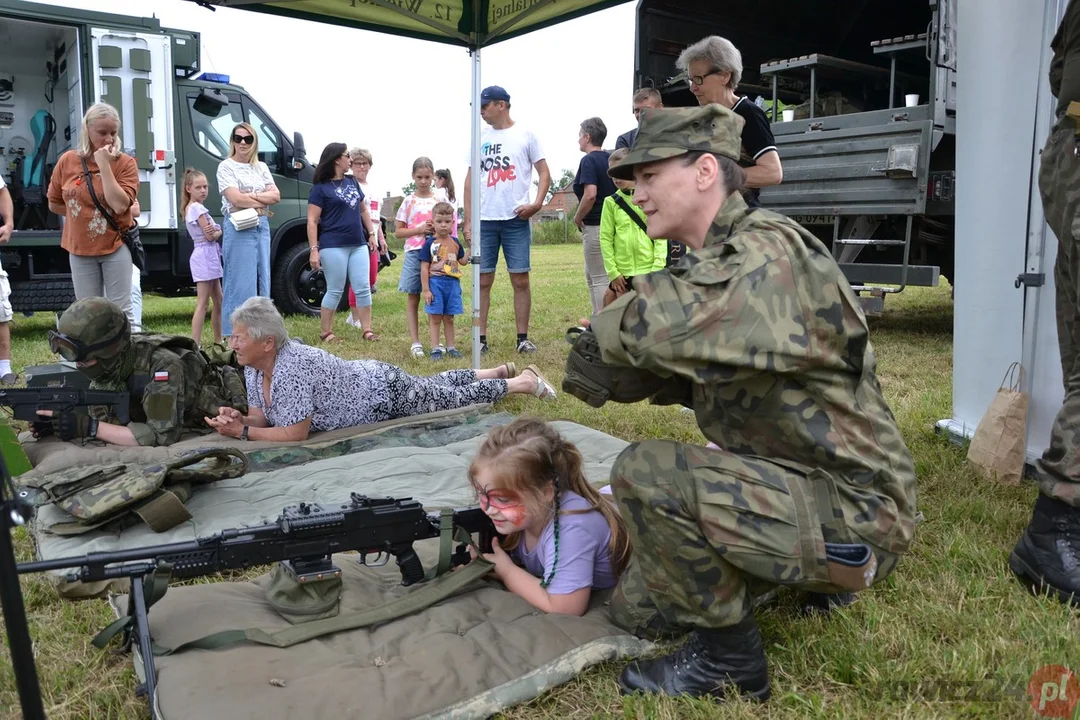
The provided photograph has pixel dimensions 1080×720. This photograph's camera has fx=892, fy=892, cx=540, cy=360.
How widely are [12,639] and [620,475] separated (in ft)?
4.44

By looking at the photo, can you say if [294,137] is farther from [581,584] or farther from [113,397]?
[581,584]

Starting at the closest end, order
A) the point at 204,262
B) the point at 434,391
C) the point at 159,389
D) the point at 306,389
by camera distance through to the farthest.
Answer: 1. the point at 159,389
2. the point at 306,389
3. the point at 434,391
4. the point at 204,262

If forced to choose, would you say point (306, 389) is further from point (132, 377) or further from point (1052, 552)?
point (1052, 552)

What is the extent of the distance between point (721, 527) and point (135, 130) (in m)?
9.15

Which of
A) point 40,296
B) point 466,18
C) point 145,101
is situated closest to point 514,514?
point 466,18

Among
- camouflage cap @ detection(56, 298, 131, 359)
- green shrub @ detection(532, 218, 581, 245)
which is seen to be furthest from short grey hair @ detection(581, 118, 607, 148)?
green shrub @ detection(532, 218, 581, 245)

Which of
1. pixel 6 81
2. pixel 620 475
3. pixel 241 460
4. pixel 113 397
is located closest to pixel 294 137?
pixel 6 81

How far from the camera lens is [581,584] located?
2.73 metres

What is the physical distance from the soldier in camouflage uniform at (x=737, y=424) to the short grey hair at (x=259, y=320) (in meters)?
2.50

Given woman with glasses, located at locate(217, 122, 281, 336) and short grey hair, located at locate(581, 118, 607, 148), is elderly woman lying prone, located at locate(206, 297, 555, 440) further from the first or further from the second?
woman with glasses, located at locate(217, 122, 281, 336)

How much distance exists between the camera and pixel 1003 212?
400cm

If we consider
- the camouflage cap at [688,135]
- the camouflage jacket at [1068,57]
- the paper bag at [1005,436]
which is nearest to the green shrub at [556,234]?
the paper bag at [1005,436]

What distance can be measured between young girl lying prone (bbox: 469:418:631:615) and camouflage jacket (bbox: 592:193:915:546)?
21.3 inches

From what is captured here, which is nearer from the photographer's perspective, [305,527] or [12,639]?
[12,639]
